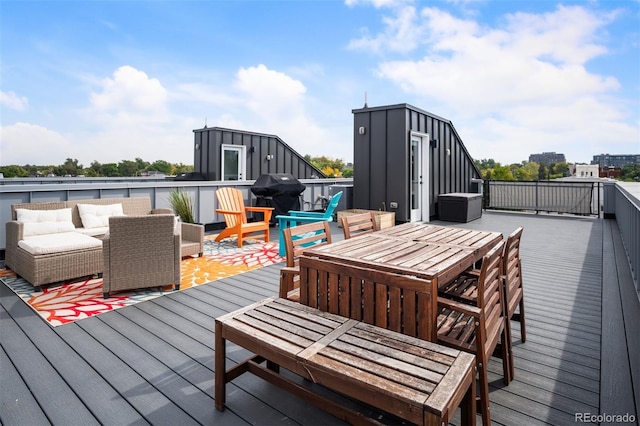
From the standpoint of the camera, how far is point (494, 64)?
14383mm

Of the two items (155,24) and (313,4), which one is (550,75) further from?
(155,24)

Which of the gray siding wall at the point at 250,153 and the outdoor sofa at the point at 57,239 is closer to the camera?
the outdoor sofa at the point at 57,239

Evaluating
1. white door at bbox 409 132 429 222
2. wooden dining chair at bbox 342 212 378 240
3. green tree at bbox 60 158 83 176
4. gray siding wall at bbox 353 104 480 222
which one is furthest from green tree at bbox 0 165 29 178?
wooden dining chair at bbox 342 212 378 240

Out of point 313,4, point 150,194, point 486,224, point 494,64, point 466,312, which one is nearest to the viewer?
point 466,312

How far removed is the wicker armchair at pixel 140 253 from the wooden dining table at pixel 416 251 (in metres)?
1.96

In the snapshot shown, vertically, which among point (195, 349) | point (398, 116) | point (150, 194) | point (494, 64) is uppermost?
point (494, 64)

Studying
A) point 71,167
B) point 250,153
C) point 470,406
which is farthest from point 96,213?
point 71,167

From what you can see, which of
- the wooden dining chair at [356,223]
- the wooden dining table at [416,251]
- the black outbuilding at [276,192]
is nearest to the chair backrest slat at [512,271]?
the wooden dining table at [416,251]

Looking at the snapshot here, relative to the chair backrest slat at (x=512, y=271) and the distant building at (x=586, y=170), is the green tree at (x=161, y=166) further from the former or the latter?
the distant building at (x=586, y=170)

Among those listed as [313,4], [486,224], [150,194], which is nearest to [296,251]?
[150,194]

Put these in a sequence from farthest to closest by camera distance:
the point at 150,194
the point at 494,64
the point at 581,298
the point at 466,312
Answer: the point at 494,64 → the point at 150,194 → the point at 581,298 → the point at 466,312

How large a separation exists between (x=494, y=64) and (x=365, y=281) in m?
15.5

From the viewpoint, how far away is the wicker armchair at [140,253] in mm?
3320

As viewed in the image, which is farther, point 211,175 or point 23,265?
point 211,175
